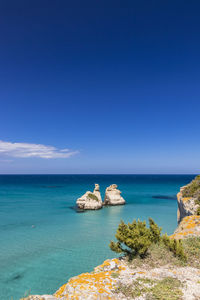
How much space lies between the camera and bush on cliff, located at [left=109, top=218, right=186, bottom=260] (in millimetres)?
7801

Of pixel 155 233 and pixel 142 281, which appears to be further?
pixel 155 233

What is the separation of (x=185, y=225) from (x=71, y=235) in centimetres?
1642

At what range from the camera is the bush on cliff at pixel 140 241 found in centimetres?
780

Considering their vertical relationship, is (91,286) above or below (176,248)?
below

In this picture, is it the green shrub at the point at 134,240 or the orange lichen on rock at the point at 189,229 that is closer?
the green shrub at the point at 134,240

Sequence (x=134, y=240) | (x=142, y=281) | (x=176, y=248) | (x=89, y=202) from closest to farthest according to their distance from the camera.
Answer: (x=142, y=281), (x=176, y=248), (x=134, y=240), (x=89, y=202)

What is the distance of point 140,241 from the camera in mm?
7820

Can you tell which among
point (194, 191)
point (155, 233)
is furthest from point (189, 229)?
point (194, 191)

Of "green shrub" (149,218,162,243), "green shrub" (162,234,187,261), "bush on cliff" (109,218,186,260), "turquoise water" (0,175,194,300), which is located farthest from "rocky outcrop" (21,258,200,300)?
"turquoise water" (0,175,194,300)

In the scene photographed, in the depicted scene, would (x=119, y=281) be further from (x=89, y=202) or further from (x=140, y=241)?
(x=89, y=202)

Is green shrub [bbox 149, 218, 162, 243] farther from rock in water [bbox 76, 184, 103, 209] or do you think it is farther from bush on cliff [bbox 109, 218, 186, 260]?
rock in water [bbox 76, 184, 103, 209]

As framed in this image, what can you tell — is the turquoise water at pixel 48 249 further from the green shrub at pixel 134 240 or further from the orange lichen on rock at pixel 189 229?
the orange lichen on rock at pixel 189 229

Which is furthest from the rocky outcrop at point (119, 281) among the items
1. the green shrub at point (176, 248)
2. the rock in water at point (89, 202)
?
the rock in water at point (89, 202)

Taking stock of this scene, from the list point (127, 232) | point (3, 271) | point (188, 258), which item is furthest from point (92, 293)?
point (3, 271)
